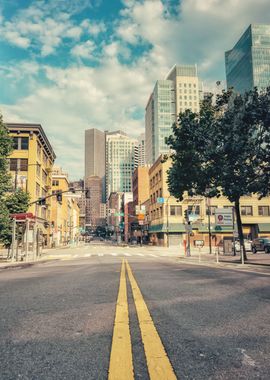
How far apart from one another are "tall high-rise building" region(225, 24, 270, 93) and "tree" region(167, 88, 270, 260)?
502 feet

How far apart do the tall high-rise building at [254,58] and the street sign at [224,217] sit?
155 meters

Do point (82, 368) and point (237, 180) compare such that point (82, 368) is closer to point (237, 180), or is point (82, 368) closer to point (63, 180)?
point (237, 180)

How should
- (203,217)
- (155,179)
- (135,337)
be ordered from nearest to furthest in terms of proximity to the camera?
(135,337) → (203,217) → (155,179)

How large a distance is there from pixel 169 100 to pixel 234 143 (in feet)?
555

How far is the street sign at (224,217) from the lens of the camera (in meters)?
21.6

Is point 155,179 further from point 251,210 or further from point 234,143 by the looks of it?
point 234,143

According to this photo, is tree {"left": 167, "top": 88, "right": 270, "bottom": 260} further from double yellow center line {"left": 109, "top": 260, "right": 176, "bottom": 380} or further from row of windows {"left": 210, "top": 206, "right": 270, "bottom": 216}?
row of windows {"left": 210, "top": 206, "right": 270, "bottom": 216}

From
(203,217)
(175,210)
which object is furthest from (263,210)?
(175,210)

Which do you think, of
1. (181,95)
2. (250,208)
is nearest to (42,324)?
(250,208)

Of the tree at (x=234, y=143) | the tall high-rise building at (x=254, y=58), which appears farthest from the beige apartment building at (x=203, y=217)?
the tall high-rise building at (x=254, y=58)

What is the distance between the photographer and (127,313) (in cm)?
470

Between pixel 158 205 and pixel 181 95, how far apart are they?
127m

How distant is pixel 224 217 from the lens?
21.8 metres

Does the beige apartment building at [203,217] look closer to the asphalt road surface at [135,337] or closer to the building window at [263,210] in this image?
the building window at [263,210]
